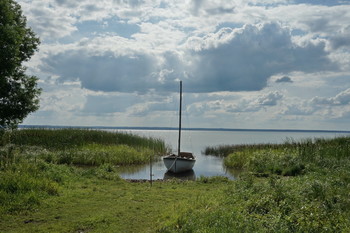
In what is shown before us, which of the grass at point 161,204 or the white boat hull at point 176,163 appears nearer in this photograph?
the grass at point 161,204

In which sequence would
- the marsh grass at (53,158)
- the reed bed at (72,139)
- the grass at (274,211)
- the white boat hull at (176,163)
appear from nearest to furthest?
the grass at (274,211) < the marsh grass at (53,158) < the white boat hull at (176,163) < the reed bed at (72,139)

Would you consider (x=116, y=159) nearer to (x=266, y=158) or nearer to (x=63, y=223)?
(x=266, y=158)

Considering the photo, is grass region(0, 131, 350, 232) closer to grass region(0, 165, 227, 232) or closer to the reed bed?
grass region(0, 165, 227, 232)

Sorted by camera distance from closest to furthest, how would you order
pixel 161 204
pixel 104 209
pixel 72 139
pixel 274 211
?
pixel 274 211
pixel 104 209
pixel 161 204
pixel 72 139

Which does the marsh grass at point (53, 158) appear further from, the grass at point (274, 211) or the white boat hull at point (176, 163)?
the grass at point (274, 211)

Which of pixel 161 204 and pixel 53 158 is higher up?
pixel 53 158

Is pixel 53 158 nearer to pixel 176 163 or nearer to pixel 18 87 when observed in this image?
pixel 18 87

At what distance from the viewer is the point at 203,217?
8750mm

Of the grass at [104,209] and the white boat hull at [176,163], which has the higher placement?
the grass at [104,209]

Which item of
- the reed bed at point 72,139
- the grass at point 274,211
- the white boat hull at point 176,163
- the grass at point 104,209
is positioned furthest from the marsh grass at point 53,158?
the grass at point 274,211

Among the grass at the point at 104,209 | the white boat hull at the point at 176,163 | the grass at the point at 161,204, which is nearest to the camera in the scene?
the grass at the point at 161,204

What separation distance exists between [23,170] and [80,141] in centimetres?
2102

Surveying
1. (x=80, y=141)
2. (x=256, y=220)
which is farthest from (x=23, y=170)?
(x=80, y=141)

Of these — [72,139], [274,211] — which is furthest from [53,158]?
[274,211]
